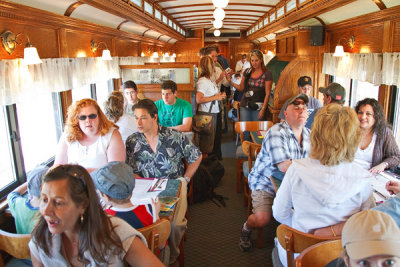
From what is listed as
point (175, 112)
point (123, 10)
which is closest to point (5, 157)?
point (175, 112)

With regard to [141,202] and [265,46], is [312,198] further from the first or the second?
[265,46]

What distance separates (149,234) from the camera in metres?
1.88

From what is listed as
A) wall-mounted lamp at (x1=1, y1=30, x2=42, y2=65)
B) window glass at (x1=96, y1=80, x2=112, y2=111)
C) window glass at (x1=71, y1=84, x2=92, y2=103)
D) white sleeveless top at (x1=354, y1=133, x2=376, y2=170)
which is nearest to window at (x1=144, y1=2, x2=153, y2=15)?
window glass at (x1=96, y1=80, x2=112, y2=111)

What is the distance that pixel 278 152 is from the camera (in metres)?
2.90

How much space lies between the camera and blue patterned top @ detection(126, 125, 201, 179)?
3258 millimetres

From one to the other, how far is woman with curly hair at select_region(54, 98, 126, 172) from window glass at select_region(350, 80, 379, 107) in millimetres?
3967

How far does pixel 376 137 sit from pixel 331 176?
1559mm

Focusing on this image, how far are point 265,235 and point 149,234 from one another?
7.61 ft

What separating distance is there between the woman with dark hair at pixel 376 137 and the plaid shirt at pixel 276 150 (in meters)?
0.65

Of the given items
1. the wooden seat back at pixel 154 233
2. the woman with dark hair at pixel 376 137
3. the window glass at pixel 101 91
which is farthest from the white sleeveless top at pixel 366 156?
the window glass at pixel 101 91

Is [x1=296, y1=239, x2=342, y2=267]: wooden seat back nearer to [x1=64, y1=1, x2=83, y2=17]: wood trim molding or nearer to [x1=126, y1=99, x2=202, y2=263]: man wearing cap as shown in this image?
[x1=126, y1=99, x2=202, y2=263]: man wearing cap

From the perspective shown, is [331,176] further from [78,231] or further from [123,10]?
[123,10]

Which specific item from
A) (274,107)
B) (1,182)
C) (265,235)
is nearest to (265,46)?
(274,107)

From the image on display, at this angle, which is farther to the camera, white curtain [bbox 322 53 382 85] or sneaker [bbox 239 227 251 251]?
white curtain [bbox 322 53 382 85]
